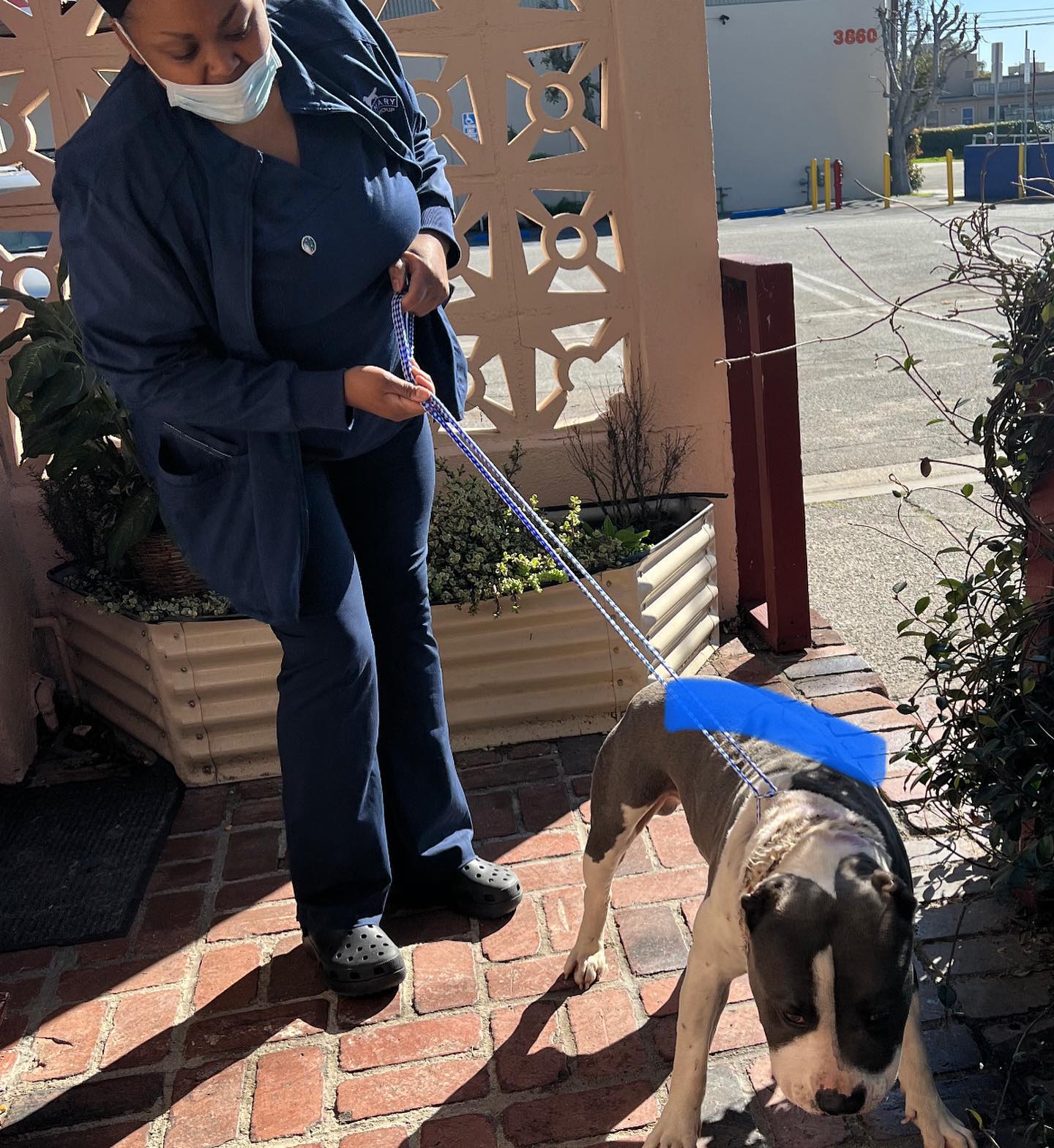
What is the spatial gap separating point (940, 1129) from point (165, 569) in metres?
2.91

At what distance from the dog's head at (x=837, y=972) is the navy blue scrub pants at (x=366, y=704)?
1.25 metres

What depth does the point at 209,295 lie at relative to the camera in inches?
98.3

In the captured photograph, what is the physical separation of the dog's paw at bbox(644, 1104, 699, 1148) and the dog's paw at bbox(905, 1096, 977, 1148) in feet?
1.38

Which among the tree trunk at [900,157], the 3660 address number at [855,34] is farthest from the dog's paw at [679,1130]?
the 3660 address number at [855,34]

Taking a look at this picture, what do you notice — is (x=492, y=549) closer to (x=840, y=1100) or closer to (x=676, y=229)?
(x=676, y=229)

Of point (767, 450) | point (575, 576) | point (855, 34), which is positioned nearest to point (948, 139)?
point (855, 34)

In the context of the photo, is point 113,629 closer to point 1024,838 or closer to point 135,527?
point 135,527

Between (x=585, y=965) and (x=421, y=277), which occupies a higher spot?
(x=421, y=277)

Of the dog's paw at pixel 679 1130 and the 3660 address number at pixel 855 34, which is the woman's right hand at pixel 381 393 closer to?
the dog's paw at pixel 679 1130

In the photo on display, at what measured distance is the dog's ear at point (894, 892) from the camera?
1877 mm

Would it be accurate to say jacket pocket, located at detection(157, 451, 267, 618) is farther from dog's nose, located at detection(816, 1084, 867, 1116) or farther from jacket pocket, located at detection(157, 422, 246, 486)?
dog's nose, located at detection(816, 1084, 867, 1116)

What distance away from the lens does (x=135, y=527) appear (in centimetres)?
392

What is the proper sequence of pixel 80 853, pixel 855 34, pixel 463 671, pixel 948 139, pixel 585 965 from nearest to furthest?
pixel 585 965 < pixel 80 853 < pixel 463 671 < pixel 855 34 < pixel 948 139

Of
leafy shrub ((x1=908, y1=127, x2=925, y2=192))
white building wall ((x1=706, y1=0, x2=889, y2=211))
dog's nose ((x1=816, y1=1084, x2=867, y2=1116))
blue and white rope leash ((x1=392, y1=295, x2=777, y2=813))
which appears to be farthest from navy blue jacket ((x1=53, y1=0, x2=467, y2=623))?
white building wall ((x1=706, y1=0, x2=889, y2=211))
